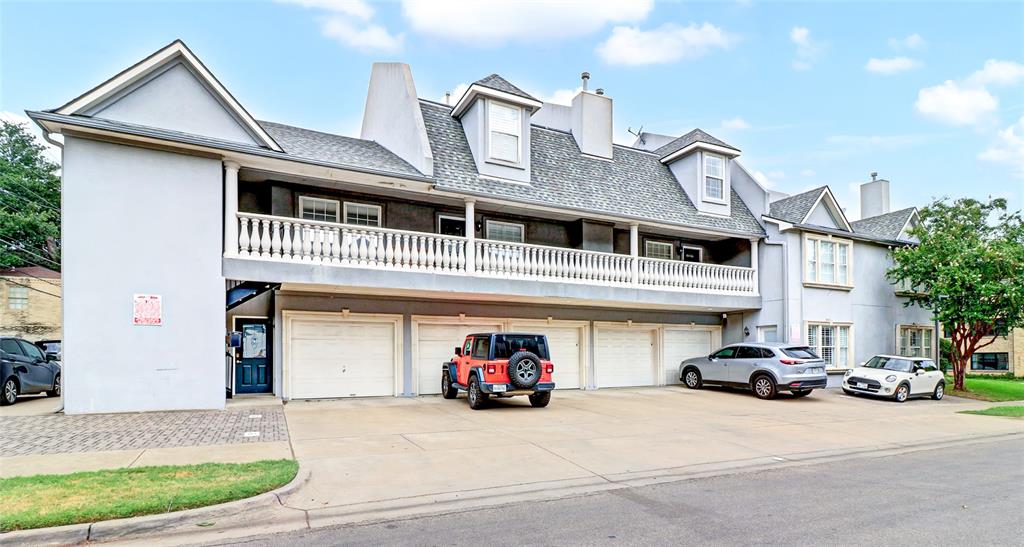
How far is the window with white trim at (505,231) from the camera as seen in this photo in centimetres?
1803

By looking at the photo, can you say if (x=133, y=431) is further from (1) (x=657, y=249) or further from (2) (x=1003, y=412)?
(2) (x=1003, y=412)

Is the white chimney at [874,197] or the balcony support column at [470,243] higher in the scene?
the white chimney at [874,197]

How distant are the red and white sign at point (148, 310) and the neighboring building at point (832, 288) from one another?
18.3 metres

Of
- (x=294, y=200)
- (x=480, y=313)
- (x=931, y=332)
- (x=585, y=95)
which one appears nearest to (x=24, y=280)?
(x=294, y=200)

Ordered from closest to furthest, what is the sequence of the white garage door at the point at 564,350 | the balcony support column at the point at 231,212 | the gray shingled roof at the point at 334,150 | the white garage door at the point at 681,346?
the balcony support column at the point at 231,212 → the gray shingled roof at the point at 334,150 → the white garage door at the point at 564,350 → the white garage door at the point at 681,346

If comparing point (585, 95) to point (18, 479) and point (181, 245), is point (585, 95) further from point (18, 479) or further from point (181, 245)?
point (18, 479)

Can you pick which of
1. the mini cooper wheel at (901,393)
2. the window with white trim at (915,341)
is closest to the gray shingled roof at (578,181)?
the mini cooper wheel at (901,393)

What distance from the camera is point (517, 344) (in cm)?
1370

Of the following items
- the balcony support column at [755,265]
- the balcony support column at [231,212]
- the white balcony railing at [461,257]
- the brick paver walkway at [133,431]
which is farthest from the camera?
the balcony support column at [755,265]

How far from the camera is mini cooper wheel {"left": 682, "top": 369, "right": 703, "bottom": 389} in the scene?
64.6ft

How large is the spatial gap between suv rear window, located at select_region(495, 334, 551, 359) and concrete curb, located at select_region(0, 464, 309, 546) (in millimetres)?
7837

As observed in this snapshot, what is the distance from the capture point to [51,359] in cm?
1573

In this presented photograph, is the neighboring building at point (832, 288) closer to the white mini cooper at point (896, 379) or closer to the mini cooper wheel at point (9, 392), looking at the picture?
the white mini cooper at point (896, 379)

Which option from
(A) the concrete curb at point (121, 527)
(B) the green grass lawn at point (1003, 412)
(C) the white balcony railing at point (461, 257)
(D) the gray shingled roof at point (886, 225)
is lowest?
(B) the green grass lawn at point (1003, 412)
